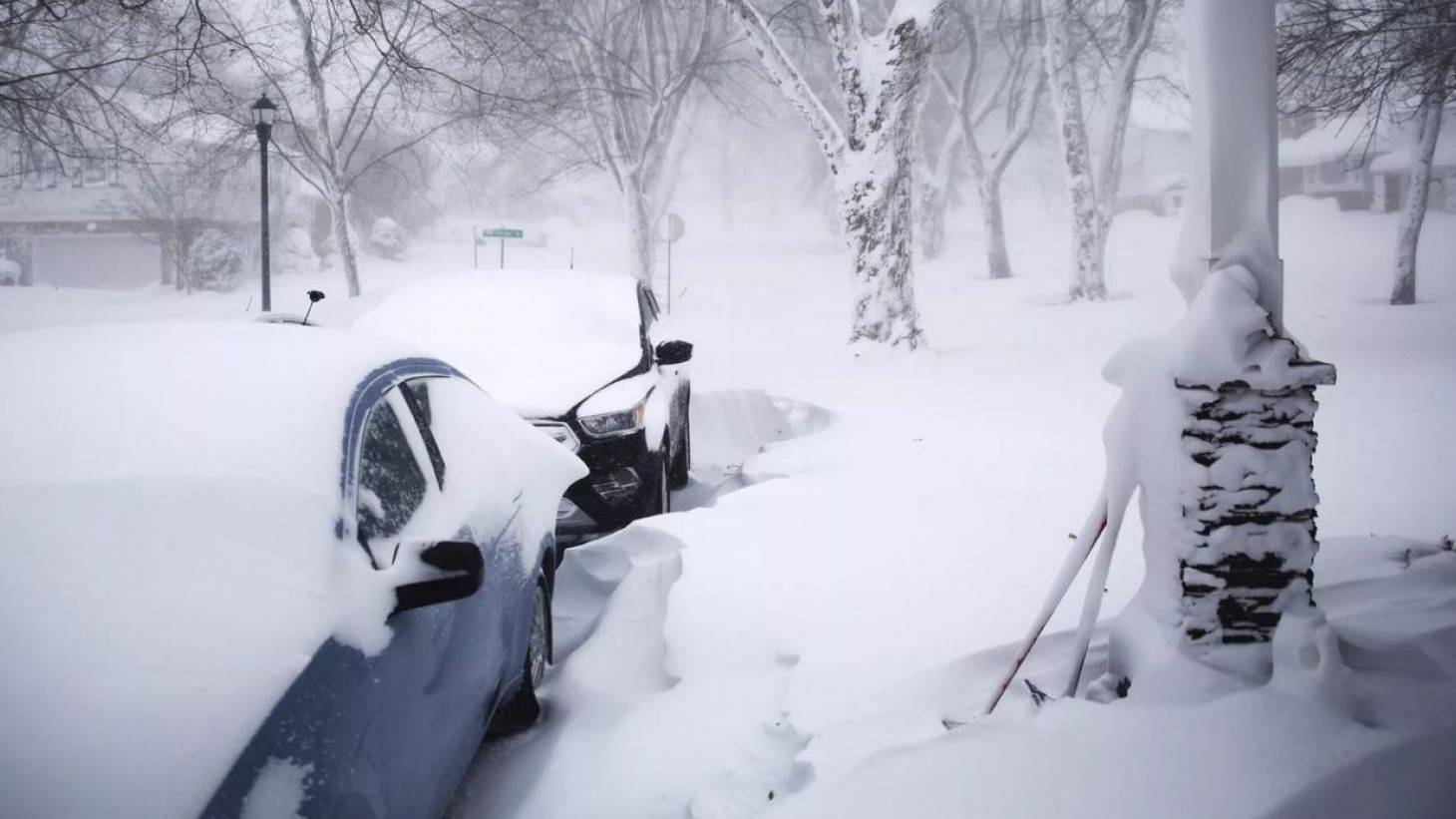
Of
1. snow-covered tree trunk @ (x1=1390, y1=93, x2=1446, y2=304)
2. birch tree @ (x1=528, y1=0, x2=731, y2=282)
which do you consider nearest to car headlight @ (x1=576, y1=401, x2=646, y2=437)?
birch tree @ (x1=528, y1=0, x2=731, y2=282)

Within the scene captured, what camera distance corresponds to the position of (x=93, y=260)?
36.8m

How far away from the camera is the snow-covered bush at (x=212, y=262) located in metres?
33.8

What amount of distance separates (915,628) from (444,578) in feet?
7.45

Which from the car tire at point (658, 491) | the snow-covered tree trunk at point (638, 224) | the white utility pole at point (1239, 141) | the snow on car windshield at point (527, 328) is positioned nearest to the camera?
the white utility pole at point (1239, 141)

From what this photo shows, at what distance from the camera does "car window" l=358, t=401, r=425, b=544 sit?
2.51m

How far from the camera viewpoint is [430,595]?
2.33m

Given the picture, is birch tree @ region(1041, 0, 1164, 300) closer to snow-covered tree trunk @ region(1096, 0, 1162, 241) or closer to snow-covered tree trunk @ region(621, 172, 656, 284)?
snow-covered tree trunk @ region(1096, 0, 1162, 241)

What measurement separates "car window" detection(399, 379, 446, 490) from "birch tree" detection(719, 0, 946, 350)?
10.7 metres

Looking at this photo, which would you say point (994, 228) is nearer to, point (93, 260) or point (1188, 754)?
point (1188, 754)

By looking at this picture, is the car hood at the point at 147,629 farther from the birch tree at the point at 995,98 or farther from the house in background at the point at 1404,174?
the house in background at the point at 1404,174

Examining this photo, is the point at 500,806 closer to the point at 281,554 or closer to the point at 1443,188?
the point at 281,554

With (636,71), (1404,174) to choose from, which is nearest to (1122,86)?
(636,71)

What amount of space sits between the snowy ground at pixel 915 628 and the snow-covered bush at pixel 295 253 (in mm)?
34481

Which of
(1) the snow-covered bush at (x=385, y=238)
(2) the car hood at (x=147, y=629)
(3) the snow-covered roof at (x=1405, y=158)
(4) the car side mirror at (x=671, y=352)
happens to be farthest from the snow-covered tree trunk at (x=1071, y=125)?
(1) the snow-covered bush at (x=385, y=238)
